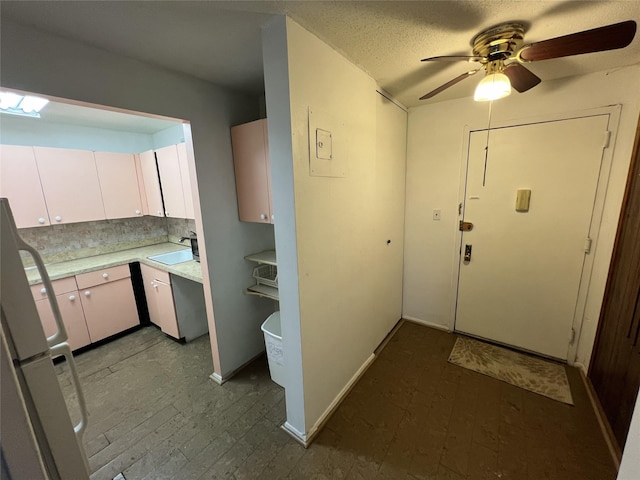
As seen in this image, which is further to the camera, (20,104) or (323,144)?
(20,104)

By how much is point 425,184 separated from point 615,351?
1.84 metres

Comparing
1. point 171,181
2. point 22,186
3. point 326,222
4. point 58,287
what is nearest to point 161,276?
point 58,287

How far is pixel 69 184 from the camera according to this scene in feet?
8.30

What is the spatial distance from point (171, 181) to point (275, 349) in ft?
6.42

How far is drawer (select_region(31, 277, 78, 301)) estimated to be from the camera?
2.22 m

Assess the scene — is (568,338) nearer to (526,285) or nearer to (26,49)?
(526,285)

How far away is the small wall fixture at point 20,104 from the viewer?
6.29 ft

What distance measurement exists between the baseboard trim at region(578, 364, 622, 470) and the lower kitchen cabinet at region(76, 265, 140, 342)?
13.1ft

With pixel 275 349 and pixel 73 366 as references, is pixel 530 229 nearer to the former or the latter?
pixel 275 349

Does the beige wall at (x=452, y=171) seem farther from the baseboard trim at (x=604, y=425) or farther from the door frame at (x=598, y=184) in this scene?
the baseboard trim at (x=604, y=425)

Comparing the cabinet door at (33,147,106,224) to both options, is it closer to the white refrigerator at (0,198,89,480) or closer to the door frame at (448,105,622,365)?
the white refrigerator at (0,198,89,480)

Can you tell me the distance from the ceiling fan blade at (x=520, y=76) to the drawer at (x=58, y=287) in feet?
12.4

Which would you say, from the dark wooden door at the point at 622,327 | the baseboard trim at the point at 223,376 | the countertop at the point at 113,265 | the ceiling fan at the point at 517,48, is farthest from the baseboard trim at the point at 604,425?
the countertop at the point at 113,265

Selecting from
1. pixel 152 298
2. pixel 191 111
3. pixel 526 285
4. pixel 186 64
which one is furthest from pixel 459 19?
pixel 152 298
